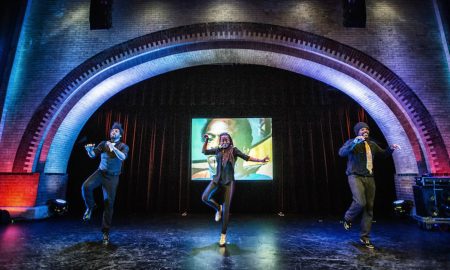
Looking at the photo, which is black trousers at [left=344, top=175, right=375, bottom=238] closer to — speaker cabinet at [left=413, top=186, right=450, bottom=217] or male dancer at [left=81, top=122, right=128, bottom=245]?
speaker cabinet at [left=413, top=186, right=450, bottom=217]

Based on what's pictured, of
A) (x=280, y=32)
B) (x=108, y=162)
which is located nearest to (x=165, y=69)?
(x=280, y=32)

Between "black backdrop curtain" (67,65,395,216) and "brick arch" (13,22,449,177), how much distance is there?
0.90 meters

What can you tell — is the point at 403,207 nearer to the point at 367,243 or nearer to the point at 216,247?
the point at 367,243

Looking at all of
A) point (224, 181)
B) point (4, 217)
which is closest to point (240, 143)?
point (224, 181)

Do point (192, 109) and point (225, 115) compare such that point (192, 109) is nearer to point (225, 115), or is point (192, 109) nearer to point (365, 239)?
point (225, 115)

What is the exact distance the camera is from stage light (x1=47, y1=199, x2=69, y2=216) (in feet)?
20.7

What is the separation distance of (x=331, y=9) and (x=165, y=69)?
4.64 meters

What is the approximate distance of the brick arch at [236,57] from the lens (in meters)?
6.11

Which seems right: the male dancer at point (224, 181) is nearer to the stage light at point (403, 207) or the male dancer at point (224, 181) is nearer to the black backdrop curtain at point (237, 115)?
the black backdrop curtain at point (237, 115)

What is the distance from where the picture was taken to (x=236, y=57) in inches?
280

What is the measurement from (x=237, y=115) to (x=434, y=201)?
16.3 feet

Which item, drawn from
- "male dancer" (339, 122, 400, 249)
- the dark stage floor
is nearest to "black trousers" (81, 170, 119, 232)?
the dark stage floor

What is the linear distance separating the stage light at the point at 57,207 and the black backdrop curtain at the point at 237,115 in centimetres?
135

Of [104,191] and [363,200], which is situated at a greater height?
[104,191]
